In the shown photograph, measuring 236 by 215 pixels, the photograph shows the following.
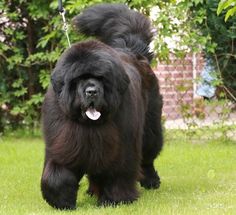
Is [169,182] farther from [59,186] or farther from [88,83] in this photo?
[88,83]

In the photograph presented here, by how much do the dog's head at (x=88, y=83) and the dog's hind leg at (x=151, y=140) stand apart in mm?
1310

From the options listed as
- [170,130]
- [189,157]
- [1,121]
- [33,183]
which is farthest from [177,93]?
[33,183]

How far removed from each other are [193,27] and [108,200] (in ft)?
15.2

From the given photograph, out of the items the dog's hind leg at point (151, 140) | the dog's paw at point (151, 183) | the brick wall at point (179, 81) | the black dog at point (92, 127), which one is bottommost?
the brick wall at point (179, 81)

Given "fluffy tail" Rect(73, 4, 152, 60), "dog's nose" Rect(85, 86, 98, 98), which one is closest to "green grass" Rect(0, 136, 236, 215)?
"dog's nose" Rect(85, 86, 98, 98)

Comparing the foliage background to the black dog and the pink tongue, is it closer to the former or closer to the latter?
the black dog

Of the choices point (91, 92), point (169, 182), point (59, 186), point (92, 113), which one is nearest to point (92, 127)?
point (92, 113)

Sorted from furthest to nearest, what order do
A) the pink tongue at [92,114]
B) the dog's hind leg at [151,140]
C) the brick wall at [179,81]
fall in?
1. the brick wall at [179,81]
2. the dog's hind leg at [151,140]
3. the pink tongue at [92,114]

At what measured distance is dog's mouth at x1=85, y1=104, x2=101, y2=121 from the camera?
4754mm

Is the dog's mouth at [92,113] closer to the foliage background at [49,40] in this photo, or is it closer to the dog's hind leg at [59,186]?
the dog's hind leg at [59,186]

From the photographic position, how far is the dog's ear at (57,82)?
15.7ft

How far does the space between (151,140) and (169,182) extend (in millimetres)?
526

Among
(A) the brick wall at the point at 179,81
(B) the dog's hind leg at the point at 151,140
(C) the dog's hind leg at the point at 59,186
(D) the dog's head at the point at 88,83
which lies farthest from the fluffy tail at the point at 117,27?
(A) the brick wall at the point at 179,81

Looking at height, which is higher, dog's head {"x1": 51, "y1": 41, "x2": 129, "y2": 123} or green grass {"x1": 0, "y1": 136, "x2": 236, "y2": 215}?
dog's head {"x1": 51, "y1": 41, "x2": 129, "y2": 123}
